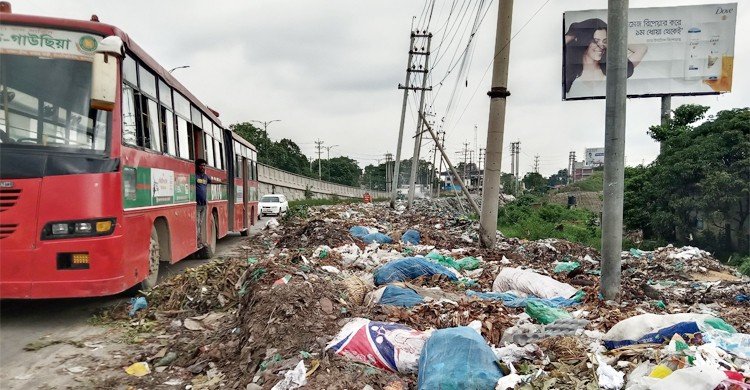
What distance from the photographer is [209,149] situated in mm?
10461

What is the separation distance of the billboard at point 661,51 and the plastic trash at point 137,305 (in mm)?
19990

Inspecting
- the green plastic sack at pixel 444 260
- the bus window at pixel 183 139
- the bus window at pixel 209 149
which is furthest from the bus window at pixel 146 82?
the green plastic sack at pixel 444 260

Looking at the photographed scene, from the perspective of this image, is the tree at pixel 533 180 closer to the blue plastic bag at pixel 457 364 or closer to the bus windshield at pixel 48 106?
the bus windshield at pixel 48 106

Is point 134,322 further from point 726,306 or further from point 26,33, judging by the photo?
point 726,306

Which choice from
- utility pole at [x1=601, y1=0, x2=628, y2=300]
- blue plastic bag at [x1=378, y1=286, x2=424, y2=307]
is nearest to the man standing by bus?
blue plastic bag at [x1=378, y1=286, x2=424, y2=307]

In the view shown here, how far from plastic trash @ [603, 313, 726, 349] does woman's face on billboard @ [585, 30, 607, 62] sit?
66.1 ft

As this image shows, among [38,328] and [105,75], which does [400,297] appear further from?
[38,328]

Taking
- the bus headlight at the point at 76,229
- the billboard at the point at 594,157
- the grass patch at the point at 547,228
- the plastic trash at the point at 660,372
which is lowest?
the grass patch at the point at 547,228

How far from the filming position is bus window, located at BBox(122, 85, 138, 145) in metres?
5.50

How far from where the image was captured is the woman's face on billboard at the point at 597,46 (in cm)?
2159

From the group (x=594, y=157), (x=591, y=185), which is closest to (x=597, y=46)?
(x=591, y=185)

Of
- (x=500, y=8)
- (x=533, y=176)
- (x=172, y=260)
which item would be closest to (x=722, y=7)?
(x=500, y=8)

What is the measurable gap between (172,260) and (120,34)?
311 centimetres

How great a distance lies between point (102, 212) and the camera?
16.5 feet
